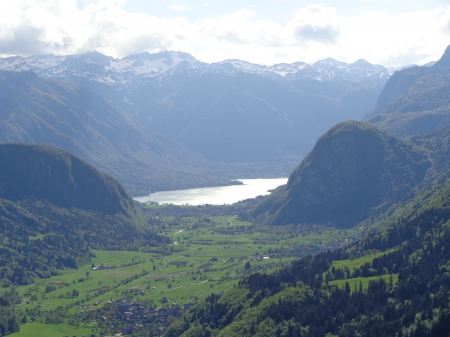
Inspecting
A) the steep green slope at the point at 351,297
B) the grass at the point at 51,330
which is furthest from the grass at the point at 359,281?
the grass at the point at 51,330

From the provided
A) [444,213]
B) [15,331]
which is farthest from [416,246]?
[15,331]

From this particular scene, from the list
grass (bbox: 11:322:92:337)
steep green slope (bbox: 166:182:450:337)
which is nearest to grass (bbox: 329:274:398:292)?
steep green slope (bbox: 166:182:450:337)

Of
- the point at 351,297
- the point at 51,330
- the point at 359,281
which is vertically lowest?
the point at 51,330

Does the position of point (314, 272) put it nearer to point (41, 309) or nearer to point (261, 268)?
point (261, 268)

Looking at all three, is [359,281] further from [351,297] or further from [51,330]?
[51,330]

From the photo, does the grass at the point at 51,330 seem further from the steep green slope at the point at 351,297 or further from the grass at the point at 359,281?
the grass at the point at 359,281

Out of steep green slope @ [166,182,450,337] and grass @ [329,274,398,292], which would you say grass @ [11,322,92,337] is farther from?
grass @ [329,274,398,292]

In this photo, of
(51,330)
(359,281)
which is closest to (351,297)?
(359,281)

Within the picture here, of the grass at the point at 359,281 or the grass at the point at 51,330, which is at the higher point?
the grass at the point at 359,281

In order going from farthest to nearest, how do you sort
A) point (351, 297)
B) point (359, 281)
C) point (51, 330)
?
point (51, 330) < point (359, 281) < point (351, 297)
